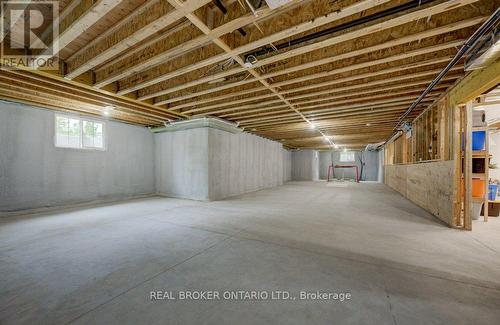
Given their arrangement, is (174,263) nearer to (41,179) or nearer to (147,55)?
(147,55)

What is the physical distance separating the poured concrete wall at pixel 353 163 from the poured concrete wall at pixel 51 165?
14573 millimetres

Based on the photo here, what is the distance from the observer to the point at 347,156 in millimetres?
16609

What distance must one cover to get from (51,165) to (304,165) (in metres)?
13.4

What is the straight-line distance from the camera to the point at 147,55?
9.09 feet

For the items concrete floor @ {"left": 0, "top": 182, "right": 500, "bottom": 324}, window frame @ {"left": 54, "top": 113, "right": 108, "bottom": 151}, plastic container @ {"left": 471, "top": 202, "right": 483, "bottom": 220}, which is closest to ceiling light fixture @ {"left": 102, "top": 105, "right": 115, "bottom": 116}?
Result: window frame @ {"left": 54, "top": 113, "right": 108, "bottom": 151}

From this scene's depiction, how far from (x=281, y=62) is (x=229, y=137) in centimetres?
414

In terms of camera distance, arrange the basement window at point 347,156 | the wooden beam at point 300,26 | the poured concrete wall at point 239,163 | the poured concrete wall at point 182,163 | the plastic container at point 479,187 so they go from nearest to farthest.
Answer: the wooden beam at point 300,26 < the plastic container at point 479,187 < the poured concrete wall at point 182,163 < the poured concrete wall at point 239,163 < the basement window at point 347,156

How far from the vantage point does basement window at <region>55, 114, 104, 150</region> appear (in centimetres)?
495

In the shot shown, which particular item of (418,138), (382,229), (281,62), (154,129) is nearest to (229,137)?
(154,129)

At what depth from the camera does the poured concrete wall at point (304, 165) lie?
1445 centimetres

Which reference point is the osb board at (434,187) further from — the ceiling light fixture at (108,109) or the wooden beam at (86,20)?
the ceiling light fixture at (108,109)

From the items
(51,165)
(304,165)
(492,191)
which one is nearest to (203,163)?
(51,165)

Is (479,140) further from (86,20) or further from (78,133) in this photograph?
(78,133)

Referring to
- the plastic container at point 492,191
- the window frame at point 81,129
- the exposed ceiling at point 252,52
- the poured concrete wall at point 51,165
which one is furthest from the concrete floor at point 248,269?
the exposed ceiling at point 252,52
